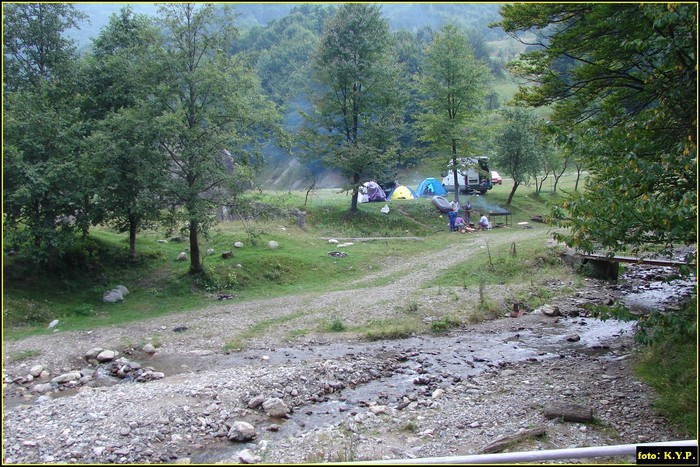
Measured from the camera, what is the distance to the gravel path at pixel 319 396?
10156 millimetres

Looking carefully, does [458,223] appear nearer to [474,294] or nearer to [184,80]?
[474,294]

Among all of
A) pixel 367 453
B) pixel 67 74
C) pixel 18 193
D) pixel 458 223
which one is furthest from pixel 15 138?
pixel 458 223

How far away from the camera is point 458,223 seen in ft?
116

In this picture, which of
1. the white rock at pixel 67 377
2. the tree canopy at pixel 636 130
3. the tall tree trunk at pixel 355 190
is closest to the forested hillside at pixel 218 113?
the tree canopy at pixel 636 130

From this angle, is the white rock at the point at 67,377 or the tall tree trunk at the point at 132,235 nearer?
the white rock at the point at 67,377

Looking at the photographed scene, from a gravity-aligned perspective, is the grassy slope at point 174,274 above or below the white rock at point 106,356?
above

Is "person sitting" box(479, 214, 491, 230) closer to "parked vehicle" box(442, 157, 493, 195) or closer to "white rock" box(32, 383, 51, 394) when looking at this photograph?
"parked vehicle" box(442, 157, 493, 195)

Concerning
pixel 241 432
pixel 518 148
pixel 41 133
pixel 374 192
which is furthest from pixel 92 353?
pixel 518 148

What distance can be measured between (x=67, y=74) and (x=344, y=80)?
1845 cm

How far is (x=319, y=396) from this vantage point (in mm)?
12891

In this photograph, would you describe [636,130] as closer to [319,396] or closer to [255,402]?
[319,396]

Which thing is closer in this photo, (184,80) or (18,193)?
(18,193)

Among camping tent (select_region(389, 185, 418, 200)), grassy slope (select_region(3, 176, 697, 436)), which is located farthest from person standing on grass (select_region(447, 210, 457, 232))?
camping tent (select_region(389, 185, 418, 200))

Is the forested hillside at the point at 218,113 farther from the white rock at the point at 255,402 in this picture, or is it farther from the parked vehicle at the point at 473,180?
the parked vehicle at the point at 473,180
